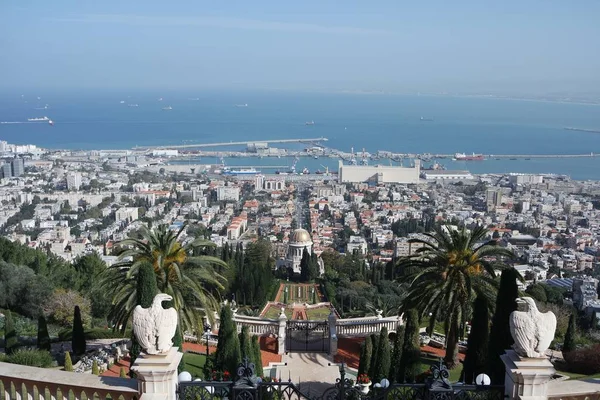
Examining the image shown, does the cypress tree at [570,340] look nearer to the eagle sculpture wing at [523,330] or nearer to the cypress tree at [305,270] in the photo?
the eagle sculpture wing at [523,330]

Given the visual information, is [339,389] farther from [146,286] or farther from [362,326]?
[362,326]

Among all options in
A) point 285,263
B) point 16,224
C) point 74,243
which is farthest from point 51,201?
point 285,263

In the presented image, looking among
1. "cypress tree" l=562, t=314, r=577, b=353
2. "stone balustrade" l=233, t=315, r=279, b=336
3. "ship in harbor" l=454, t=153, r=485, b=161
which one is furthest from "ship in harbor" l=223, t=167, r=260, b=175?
"cypress tree" l=562, t=314, r=577, b=353

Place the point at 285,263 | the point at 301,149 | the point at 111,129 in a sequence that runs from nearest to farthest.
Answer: the point at 285,263 < the point at 301,149 < the point at 111,129

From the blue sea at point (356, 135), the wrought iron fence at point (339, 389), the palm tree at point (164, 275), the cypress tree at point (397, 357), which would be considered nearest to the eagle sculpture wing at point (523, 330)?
the wrought iron fence at point (339, 389)

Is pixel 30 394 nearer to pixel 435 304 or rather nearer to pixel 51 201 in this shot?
pixel 435 304

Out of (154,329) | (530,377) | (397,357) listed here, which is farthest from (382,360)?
(154,329)

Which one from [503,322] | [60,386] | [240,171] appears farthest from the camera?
[240,171]
